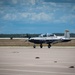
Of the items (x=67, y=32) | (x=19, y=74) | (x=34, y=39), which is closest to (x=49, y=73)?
(x=19, y=74)

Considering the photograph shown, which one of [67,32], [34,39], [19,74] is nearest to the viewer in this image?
[19,74]

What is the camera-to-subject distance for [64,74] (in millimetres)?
11625

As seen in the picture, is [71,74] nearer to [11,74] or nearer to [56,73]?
[56,73]

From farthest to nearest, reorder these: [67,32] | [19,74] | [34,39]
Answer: [67,32]
[34,39]
[19,74]

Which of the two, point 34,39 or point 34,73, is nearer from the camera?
point 34,73

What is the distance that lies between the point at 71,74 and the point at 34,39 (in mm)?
27790

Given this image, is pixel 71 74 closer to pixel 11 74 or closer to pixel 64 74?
pixel 64 74

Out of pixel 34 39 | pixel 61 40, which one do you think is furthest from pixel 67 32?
pixel 34 39

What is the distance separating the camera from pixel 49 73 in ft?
39.2

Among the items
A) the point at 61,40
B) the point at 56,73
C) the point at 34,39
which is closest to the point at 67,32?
the point at 61,40

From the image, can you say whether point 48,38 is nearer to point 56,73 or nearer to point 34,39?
point 34,39

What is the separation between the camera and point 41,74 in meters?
11.6

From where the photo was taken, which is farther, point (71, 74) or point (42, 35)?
point (42, 35)

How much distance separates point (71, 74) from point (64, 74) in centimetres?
26
